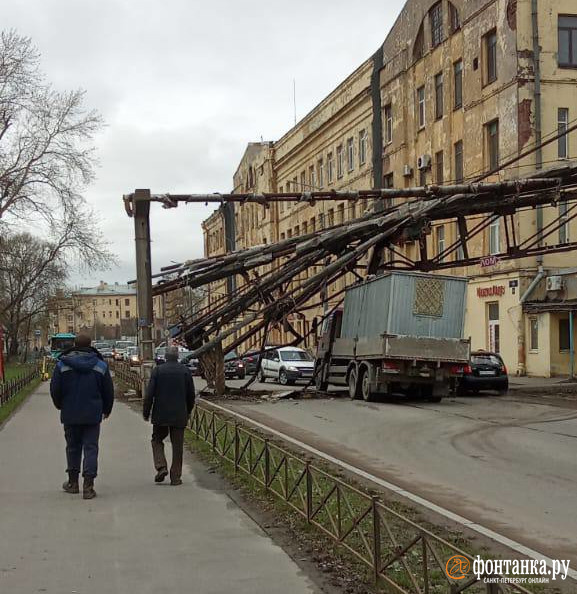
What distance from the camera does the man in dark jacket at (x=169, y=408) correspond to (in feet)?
34.0

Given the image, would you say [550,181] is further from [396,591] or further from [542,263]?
[396,591]

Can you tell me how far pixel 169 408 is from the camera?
10.4m

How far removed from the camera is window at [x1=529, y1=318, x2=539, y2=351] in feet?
109

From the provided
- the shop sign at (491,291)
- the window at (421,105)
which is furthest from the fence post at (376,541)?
the window at (421,105)

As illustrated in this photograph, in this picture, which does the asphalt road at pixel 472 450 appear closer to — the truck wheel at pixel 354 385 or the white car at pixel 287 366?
the truck wheel at pixel 354 385

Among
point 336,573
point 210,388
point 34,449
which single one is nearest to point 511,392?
point 210,388

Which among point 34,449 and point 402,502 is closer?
point 402,502

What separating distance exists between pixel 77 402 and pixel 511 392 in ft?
66.4

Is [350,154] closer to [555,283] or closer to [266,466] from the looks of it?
[555,283]

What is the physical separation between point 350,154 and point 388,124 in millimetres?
5637

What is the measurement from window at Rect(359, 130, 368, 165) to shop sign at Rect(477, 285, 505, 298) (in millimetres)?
15210

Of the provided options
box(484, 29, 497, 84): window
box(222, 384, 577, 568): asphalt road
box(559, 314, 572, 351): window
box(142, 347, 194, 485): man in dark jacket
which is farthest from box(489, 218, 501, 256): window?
box(142, 347, 194, 485): man in dark jacket

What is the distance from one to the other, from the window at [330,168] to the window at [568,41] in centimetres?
2206

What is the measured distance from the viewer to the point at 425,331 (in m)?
22.7
